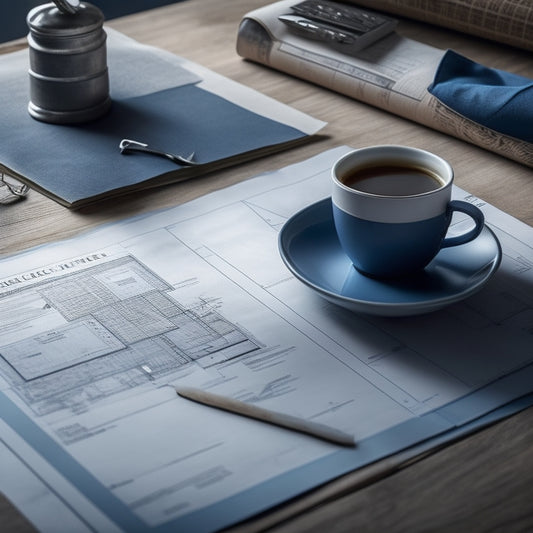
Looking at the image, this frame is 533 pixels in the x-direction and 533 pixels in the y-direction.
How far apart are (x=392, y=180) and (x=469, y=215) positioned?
0.25 ft

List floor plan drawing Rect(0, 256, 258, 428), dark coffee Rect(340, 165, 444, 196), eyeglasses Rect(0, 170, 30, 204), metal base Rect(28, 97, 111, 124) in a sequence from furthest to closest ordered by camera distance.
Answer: metal base Rect(28, 97, 111, 124)
eyeglasses Rect(0, 170, 30, 204)
dark coffee Rect(340, 165, 444, 196)
floor plan drawing Rect(0, 256, 258, 428)

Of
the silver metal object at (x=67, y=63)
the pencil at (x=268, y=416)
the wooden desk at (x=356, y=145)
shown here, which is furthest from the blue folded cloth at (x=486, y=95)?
the pencil at (x=268, y=416)

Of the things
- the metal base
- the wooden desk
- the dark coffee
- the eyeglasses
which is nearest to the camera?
the wooden desk

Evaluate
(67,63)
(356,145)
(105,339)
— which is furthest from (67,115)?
(105,339)

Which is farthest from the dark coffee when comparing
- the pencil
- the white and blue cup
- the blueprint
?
the pencil

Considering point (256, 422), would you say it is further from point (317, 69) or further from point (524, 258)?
point (317, 69)

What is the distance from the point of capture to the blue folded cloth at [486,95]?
1.06 m

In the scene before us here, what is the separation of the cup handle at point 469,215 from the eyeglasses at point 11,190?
46 cm

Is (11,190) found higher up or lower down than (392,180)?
lower down

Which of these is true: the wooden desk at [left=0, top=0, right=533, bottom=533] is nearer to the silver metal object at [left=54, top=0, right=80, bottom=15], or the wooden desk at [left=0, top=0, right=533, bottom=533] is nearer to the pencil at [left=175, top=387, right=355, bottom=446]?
the pencil at [left=175, top=387, right=355, bottom=446]

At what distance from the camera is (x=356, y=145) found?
112 cm

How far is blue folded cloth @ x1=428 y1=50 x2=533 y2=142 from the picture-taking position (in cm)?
106

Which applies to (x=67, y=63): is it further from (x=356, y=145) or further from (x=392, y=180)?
(x=392, y=180)

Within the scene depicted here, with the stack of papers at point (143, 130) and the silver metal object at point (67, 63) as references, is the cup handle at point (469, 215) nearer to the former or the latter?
the stack of papers at point (143, 130)
